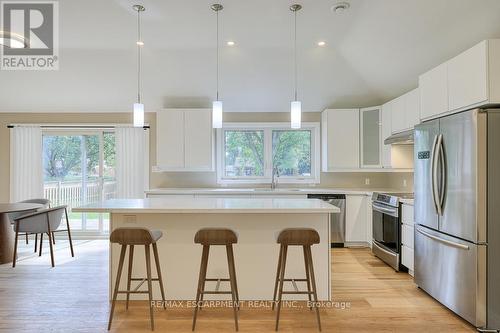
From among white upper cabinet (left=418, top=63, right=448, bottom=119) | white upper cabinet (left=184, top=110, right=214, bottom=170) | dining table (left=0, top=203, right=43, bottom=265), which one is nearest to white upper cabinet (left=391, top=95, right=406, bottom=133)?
white upper cabinet (left=418, top=63, right=448, bottom=119)

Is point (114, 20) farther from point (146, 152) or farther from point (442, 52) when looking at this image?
point (442, 52)

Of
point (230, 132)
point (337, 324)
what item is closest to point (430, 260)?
point (337, 324)

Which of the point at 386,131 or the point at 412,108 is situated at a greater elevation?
the point at 412,108

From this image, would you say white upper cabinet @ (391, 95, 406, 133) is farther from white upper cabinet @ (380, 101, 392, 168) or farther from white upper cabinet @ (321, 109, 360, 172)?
white upper cabinet @ (321, 109, 360, 172)

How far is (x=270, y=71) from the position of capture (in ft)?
14.6

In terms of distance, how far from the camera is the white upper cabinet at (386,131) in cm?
444

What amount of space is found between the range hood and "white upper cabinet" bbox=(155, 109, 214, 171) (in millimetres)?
2768

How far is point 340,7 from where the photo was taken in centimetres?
311

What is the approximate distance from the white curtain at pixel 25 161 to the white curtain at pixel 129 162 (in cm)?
A: 142

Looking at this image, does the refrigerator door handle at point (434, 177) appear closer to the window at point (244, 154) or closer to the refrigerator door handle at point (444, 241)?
the refrigerator door handle at point (444, 241)

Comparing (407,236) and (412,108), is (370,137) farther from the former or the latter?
(407,236)

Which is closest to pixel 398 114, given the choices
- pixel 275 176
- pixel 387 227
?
pixel 387 227

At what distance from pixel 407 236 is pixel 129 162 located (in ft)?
14.6

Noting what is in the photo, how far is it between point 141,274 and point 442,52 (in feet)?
13.1
